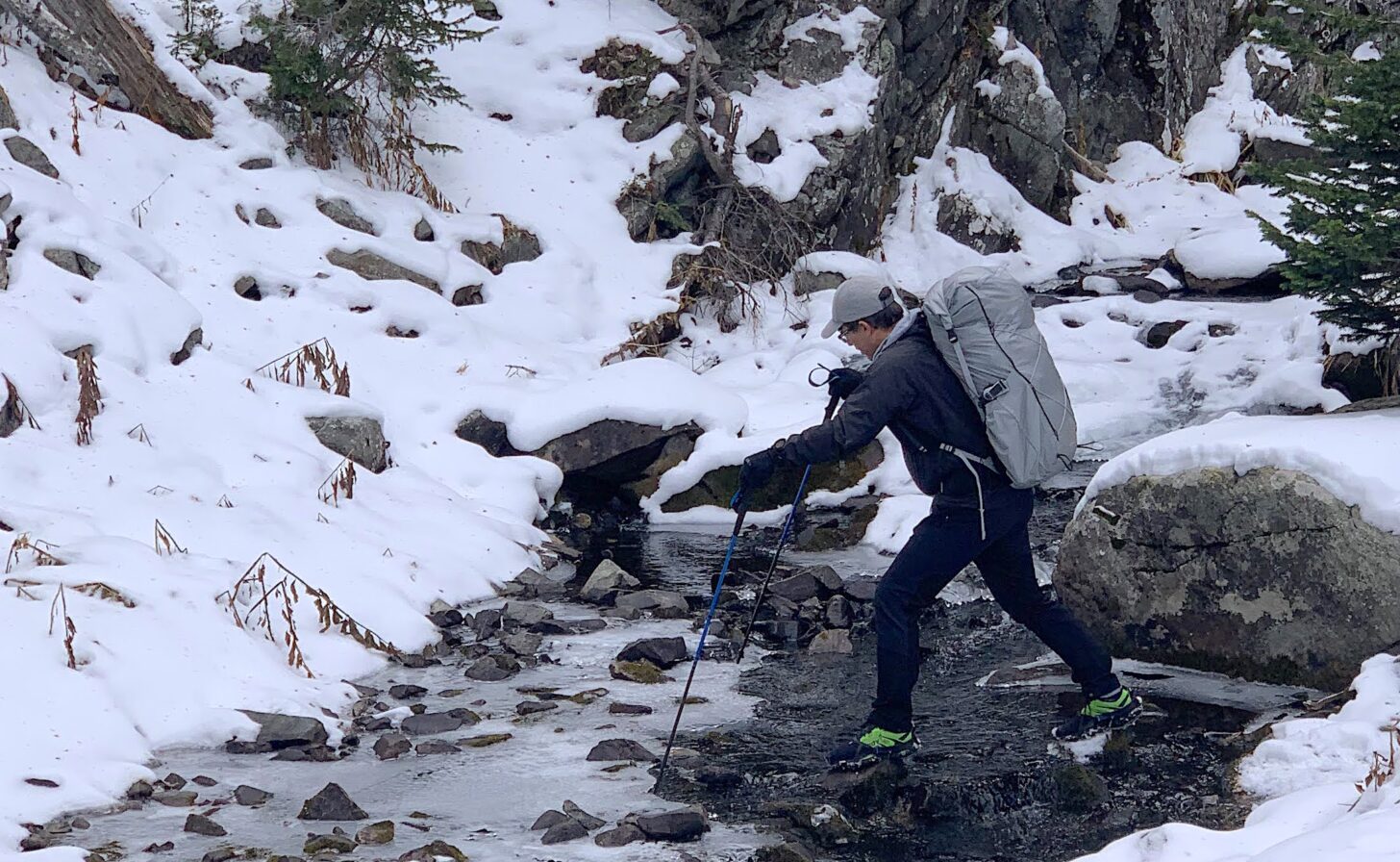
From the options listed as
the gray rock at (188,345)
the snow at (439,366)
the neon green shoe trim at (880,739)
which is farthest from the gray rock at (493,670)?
the gray rock at (188,345)

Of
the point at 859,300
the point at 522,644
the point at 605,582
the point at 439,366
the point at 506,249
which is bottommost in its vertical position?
the point at 522,644

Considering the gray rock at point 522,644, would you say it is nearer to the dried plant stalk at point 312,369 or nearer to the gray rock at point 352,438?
the gray rock at point 352,438

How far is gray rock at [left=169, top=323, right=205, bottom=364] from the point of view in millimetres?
10078

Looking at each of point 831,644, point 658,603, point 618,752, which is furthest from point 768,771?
point 658,603

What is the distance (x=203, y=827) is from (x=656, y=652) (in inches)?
115

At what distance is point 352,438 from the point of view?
9953 millimetres

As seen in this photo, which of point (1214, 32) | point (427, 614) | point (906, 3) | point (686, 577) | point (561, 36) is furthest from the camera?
point (1214, 32)

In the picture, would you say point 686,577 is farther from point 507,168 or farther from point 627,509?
point 507,168

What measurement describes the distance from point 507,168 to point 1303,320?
8731mm

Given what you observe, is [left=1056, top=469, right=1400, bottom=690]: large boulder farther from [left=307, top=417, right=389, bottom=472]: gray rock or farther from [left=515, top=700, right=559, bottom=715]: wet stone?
[left=307, top=417, right=389, bottom=472]: gray rock

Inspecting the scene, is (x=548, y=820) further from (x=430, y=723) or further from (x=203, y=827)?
(x=430, y=723)

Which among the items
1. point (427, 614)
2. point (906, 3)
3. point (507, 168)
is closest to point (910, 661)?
point (427, 614)

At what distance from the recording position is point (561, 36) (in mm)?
16609

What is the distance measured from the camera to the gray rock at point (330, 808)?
5.07 m
